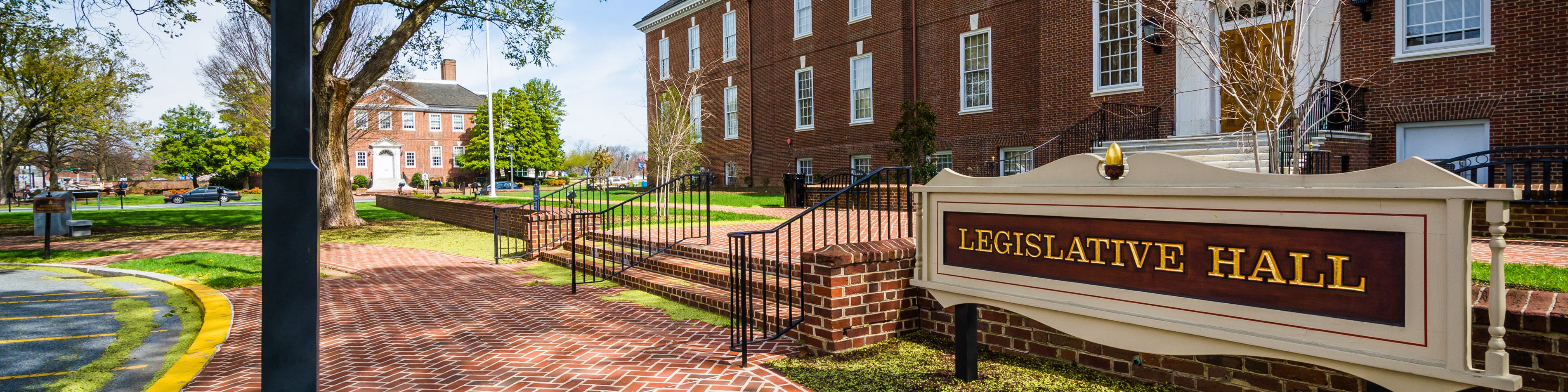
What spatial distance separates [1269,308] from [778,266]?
10.1 ft

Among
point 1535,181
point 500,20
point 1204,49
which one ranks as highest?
point 500,20

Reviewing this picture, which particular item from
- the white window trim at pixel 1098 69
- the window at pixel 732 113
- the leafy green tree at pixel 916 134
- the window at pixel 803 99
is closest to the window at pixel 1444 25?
the white window trim at pixel 1098 69

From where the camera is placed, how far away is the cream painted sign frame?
2229 millimetres

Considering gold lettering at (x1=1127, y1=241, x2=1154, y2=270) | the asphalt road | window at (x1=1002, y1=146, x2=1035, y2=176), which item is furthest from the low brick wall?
window at (x1=1002, y1=146, x2=1035, y2=176)

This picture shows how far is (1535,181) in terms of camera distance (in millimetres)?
10125

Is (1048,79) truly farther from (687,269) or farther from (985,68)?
(687,269)

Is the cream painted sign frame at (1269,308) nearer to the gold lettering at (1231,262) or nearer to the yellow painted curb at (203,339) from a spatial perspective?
the gold lettering at (1231,262)

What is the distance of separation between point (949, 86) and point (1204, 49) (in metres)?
13.3

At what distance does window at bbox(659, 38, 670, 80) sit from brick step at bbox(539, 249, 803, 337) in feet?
76.7

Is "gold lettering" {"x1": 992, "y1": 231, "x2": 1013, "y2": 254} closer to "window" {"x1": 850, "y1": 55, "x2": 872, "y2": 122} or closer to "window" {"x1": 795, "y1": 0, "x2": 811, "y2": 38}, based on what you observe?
"window" {"x1": 850, "y1": 55, "x2": 872, "y2": 122}

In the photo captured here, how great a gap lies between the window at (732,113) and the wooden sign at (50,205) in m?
19.0

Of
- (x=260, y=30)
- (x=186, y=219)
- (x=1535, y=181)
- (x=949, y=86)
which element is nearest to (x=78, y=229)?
(x=186, y=219)

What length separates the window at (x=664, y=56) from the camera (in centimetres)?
3183

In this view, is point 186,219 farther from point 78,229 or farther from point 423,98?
point 423,98
